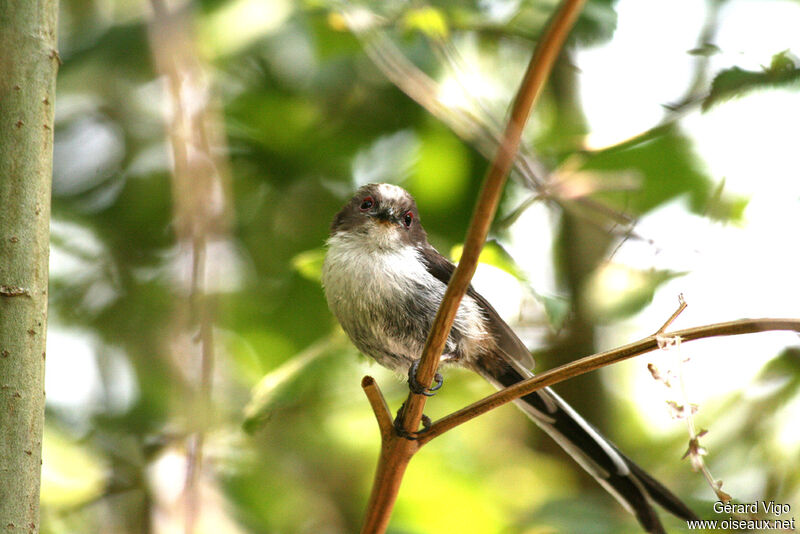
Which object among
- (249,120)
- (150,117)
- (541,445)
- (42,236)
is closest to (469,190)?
(249,120)

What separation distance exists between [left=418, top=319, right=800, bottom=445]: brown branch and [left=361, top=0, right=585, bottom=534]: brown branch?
8 centimetres

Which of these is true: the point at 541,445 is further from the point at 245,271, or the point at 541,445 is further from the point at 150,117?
the point at 150,117

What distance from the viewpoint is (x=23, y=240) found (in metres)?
1.35

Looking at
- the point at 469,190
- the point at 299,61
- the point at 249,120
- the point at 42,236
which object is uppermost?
the point at 299,61

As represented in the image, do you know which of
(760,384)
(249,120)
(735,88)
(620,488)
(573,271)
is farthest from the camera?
(573,271)

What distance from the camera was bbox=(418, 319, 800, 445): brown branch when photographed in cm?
110

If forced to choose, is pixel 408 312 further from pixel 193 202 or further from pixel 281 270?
pixel 281 270

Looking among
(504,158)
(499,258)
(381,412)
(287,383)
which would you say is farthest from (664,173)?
(504,158)

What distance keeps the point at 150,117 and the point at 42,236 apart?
2787 mm

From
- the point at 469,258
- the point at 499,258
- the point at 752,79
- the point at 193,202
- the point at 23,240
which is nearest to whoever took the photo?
the point at 469,258

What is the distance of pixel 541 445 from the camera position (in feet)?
13.1

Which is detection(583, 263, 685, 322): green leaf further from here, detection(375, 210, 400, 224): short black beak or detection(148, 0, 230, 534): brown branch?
detection(148, 0, 230, 534): brown branch

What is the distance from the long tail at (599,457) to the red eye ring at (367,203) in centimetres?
70

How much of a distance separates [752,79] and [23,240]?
2123 mm
